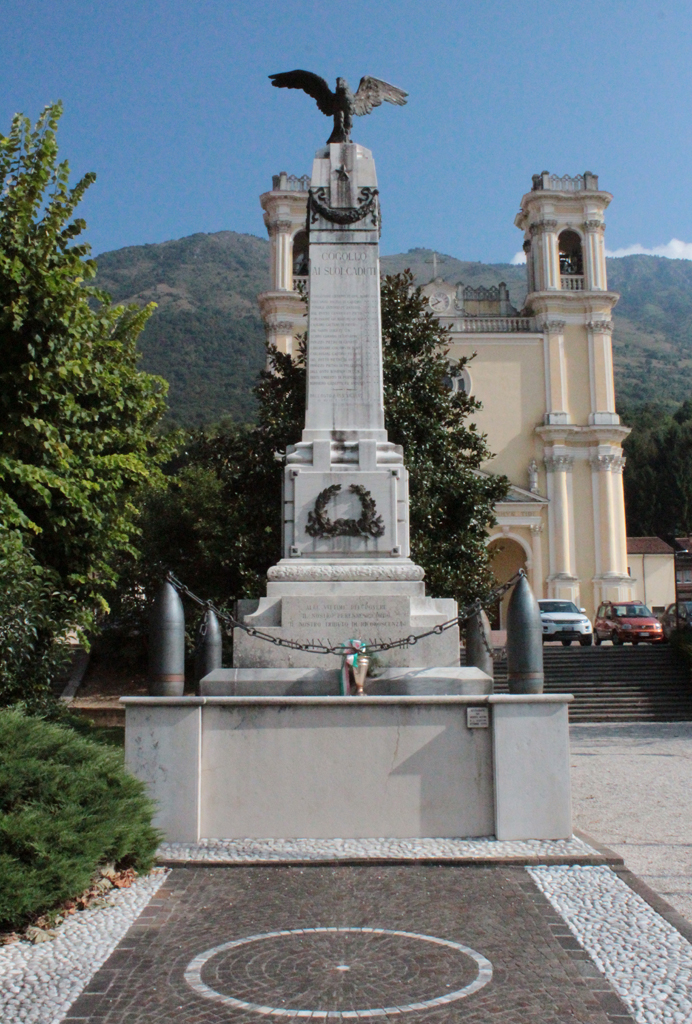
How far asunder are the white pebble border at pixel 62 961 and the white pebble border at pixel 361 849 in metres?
0.86

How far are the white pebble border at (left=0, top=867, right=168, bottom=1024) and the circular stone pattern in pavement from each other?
549 mm

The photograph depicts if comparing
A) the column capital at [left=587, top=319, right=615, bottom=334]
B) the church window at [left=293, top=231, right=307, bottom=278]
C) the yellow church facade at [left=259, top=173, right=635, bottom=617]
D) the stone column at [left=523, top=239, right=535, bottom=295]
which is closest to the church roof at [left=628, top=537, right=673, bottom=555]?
the yellow church facade at [left=259, top=173, right=635, bottom=617]

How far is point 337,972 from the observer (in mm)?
4535

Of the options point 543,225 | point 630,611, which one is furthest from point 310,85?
point 543,225

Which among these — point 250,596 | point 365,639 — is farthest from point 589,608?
point 365,639

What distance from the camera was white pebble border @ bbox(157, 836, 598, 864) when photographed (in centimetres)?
655

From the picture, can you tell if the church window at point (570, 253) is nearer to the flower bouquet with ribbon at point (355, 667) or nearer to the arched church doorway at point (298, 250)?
the arched church doorway at point (298, 250)

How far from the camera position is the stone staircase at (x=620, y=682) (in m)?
21.1

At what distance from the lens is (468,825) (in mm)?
7102

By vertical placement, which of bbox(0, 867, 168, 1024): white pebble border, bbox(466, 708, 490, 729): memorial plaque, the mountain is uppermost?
the mountain

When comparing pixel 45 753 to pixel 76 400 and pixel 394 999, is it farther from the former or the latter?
pixel 76 400

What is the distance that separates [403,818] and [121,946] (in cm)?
267

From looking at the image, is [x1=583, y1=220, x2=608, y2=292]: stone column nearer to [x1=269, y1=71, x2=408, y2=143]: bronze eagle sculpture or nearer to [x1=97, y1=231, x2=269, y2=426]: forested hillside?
[x1=269, y1=71, x2=408, y2=143]: bronze eagle sculpture

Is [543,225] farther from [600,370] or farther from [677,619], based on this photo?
[677,619]
